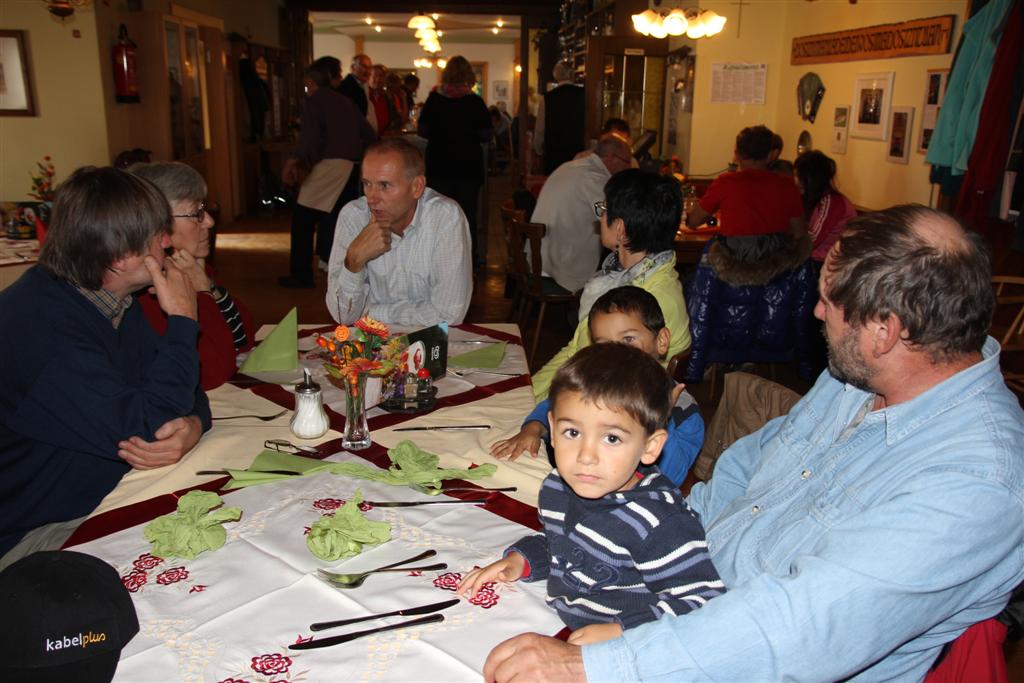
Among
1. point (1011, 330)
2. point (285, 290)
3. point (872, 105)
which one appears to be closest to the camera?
point (1011, 330)

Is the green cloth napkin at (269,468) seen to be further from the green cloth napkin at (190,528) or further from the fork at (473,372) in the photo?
the fork at (473,372)

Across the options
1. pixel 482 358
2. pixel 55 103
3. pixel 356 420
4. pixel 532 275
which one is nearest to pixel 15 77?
pixel 55 103

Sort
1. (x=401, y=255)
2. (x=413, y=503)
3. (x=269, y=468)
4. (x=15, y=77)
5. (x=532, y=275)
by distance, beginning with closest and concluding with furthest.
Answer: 1. (x=413, y=503)
2. (x=269, y=468)
3. (x=401, y=255)
4. (x=532, y=275)
5. (x=15, y=77)

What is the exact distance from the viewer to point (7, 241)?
163 inches

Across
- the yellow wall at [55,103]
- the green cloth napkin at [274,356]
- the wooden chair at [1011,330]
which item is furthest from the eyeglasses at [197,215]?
the yellow wall at [55,103]

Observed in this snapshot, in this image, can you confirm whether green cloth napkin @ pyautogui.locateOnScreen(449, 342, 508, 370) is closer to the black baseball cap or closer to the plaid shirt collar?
the plaid shirt collar

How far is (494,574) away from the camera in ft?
4.37

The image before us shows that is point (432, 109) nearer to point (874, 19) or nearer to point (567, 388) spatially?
point (874, 19)

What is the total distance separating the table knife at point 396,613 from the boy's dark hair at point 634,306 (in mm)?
937

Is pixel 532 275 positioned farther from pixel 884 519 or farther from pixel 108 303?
pixel 884 519

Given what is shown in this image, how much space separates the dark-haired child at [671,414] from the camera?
189 cm

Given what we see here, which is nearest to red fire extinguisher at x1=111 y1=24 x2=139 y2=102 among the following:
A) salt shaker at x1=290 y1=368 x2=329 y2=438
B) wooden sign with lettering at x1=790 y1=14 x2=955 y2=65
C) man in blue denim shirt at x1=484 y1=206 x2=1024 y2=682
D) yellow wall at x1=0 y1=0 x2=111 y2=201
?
yellow wall at x1=0 y1=0 x2=111 y2=201

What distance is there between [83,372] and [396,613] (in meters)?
0.94

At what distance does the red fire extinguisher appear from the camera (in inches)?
267
